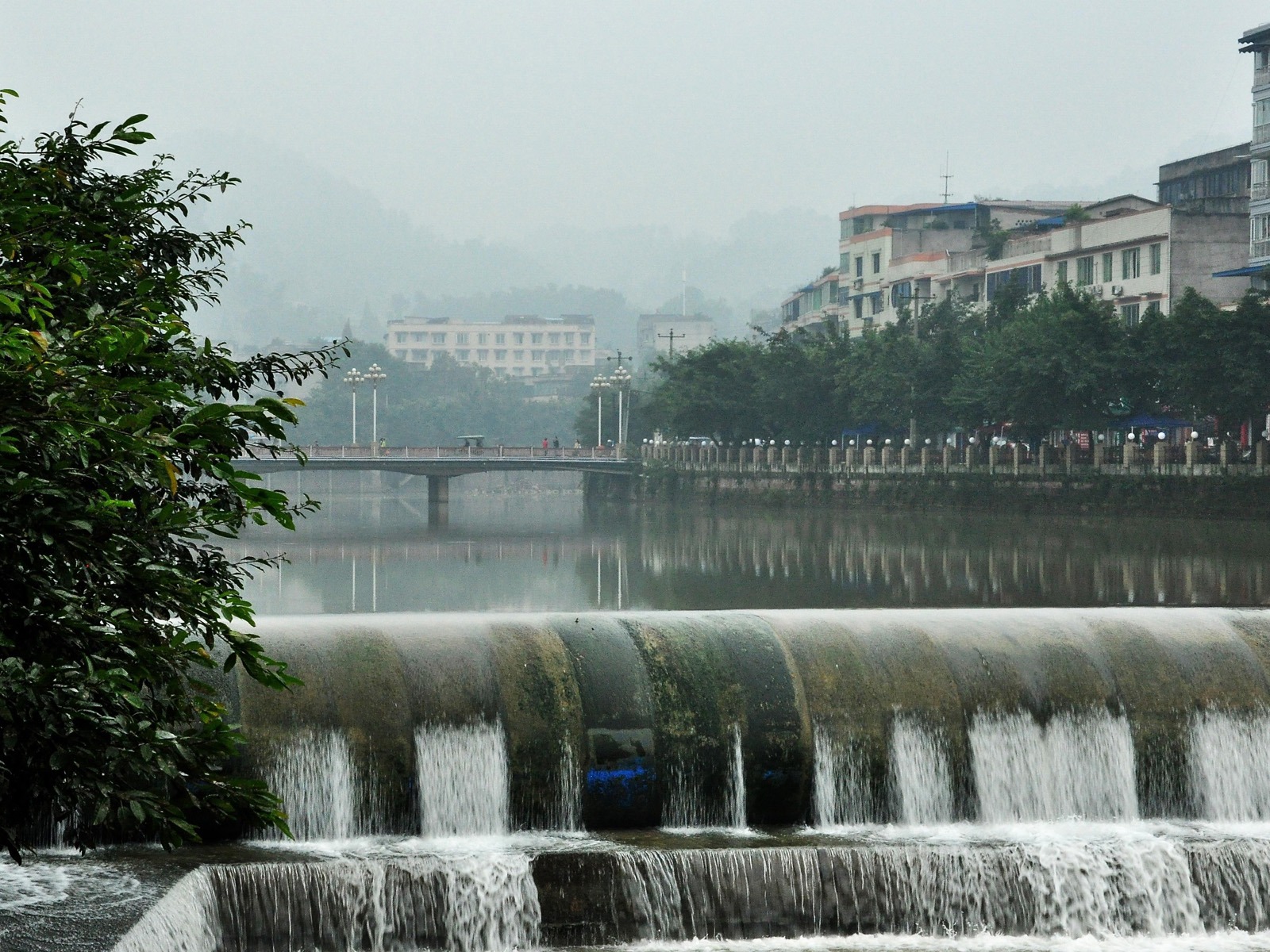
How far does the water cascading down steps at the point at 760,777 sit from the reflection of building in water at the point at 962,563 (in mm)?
14499

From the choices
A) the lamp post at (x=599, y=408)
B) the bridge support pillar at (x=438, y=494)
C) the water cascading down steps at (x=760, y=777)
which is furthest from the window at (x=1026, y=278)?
the water cascading down steps at (x=760, y=777)

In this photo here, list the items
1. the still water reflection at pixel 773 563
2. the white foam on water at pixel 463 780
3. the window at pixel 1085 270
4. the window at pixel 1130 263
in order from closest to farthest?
the white foam on water at pixel 463 780, the still water reflection at pixel 773 563, the window at pixel 1130 263, the window at pixel 1085 270

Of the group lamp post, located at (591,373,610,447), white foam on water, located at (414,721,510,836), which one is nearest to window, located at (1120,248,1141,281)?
lamp post, located at (591,373,610,447)

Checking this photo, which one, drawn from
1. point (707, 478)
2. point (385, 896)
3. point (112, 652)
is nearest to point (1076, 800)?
point (385, 896)

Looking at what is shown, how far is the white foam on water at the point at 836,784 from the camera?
45.9ft

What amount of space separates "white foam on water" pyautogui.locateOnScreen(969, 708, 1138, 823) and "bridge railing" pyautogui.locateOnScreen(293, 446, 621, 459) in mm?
64767

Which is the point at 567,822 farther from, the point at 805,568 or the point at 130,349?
the point at 805,568

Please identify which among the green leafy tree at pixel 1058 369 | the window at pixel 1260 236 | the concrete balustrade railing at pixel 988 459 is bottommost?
the concrete balustrade railing at pixel 988 459

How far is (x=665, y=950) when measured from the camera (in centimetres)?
1193

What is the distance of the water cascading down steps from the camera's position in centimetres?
1212

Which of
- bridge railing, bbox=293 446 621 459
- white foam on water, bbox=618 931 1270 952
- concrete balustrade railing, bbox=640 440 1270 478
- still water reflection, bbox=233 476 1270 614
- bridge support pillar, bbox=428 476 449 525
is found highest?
bridge railing, bbox=293 446 621 459

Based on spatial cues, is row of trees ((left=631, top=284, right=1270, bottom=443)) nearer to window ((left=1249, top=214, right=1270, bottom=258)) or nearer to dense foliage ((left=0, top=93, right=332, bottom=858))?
window ((left=1249, top=214, right=1270, bottom=258))

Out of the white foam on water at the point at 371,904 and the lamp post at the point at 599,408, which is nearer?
the white foam on water at the point at 371,904

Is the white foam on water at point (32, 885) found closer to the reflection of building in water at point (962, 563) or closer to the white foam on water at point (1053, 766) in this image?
the white foam on water at point (1053, 766)
